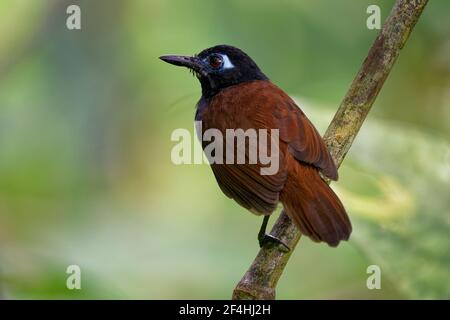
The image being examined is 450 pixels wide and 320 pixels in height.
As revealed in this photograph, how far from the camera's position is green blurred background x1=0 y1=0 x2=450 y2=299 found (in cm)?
362

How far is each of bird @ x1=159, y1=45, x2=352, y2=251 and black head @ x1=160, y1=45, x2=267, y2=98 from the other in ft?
0.21

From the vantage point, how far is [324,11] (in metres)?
4.84

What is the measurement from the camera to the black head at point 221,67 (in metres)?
3.69

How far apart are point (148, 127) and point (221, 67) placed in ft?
3.02

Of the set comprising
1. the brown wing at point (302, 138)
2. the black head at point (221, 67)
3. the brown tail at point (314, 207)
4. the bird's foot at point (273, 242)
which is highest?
the black head at point (221, 67)

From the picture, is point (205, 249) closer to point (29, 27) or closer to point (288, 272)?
point (288, 272)

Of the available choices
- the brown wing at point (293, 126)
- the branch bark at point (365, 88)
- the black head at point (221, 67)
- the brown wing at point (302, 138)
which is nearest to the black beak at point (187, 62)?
the black head at point (221, 67)

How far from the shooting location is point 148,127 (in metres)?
4.48

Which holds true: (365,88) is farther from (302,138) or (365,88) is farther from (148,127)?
(148,127)

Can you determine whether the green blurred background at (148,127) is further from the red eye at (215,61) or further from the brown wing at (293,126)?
the red eye at (215,61)

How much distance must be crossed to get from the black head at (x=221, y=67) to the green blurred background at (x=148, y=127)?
154mm

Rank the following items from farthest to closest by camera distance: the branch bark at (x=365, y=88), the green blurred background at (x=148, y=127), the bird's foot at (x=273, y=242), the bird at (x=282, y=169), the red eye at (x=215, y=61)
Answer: the red eye at (x=215, y=61)
the green blurred background at (x=148, y=127)
the branch bark at (x=365, y=88)
the bird at (x=282, y=169)
the bird's foot at (x=273, y=242)

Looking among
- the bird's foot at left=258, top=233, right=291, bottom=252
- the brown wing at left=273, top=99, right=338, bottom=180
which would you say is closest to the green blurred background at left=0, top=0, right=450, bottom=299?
the brown wing at left=273, top=99, right=338, bottom=180

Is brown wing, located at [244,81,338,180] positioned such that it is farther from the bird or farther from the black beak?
the black beak
